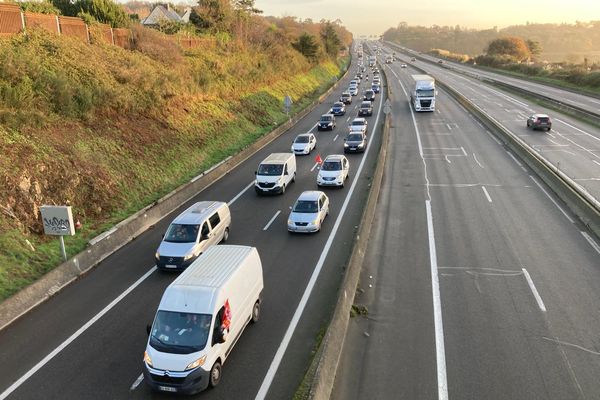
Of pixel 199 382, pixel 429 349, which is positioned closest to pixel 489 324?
pixel 429 349

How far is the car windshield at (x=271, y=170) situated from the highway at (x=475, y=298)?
6.20m

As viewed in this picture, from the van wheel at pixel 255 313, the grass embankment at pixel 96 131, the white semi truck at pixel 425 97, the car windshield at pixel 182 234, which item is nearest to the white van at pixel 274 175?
the grass embankment at pixel 96 131

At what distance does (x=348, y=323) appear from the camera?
13.6 metres

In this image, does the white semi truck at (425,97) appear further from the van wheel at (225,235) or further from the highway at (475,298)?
the van wheel at (225,235)

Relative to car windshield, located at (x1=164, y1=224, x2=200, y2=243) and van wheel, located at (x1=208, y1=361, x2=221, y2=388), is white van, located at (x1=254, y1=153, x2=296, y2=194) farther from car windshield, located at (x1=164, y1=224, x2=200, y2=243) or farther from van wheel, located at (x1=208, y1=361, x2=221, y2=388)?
van wheel, located at (x1=208, y1=361, x2=221, y2=388)

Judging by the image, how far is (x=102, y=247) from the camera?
62.7ft

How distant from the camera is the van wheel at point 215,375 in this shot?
36.0ft

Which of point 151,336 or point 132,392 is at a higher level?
point 151,336

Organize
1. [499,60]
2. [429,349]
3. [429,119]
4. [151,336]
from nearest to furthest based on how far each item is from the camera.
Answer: [151,336]
[429,349]
[429,119]
[499,60]

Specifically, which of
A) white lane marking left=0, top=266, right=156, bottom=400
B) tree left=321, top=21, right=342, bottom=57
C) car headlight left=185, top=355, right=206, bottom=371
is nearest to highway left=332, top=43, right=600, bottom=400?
car headlight left=185, top=355, right=206, bottom=371

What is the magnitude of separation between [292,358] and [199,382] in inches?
99.6

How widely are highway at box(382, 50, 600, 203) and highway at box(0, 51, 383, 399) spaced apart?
14.9 metres

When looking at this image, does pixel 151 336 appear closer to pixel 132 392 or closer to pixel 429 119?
pixel 132 392

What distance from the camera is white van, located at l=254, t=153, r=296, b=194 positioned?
86.5 feet
